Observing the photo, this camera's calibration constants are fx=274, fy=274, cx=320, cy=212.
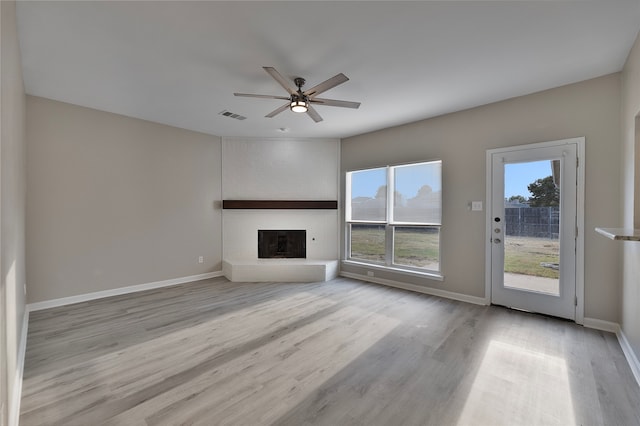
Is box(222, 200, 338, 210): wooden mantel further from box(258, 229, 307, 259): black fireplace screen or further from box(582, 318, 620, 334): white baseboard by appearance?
box(582, 318, 620, 334): white baseboard

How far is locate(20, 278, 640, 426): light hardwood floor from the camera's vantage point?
179 centimetres

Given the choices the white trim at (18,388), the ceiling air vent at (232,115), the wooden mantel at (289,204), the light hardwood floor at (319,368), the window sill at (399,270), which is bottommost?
the light hardwood floor at (319,368)

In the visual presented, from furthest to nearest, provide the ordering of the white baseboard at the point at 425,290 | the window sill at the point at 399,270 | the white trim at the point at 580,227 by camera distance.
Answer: the window sill at the point at 399,270, the white baseboard at the point at 425,290, the white trim at the point at 580,227

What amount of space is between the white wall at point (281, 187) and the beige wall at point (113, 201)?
0.34 m

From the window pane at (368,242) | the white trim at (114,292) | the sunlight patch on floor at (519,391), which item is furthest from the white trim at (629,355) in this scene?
the white trim at (114,292)

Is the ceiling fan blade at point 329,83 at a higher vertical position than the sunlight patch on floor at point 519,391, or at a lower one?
higher

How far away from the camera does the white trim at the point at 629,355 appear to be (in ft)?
7.03

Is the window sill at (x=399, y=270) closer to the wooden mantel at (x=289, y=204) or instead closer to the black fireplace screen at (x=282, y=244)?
the black fireplace screen at (x=282, y=244)

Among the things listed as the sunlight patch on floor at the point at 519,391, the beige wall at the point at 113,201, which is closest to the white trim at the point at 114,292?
the beige wall at the point at 113,201

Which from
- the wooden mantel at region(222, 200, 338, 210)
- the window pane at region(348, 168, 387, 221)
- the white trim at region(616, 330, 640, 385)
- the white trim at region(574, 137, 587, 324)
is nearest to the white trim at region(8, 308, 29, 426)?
the wooden mantel at region(222, 200, 338, 210)

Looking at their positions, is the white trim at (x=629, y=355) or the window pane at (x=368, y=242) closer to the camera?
the white trim at (x=629, y=355)

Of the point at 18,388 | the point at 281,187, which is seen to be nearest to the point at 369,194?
the point at 281,187

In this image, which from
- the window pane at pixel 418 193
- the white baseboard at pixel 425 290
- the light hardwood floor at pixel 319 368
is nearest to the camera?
the light hardwood floor at pixel 319 368

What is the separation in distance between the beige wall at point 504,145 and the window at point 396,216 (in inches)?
7.7
